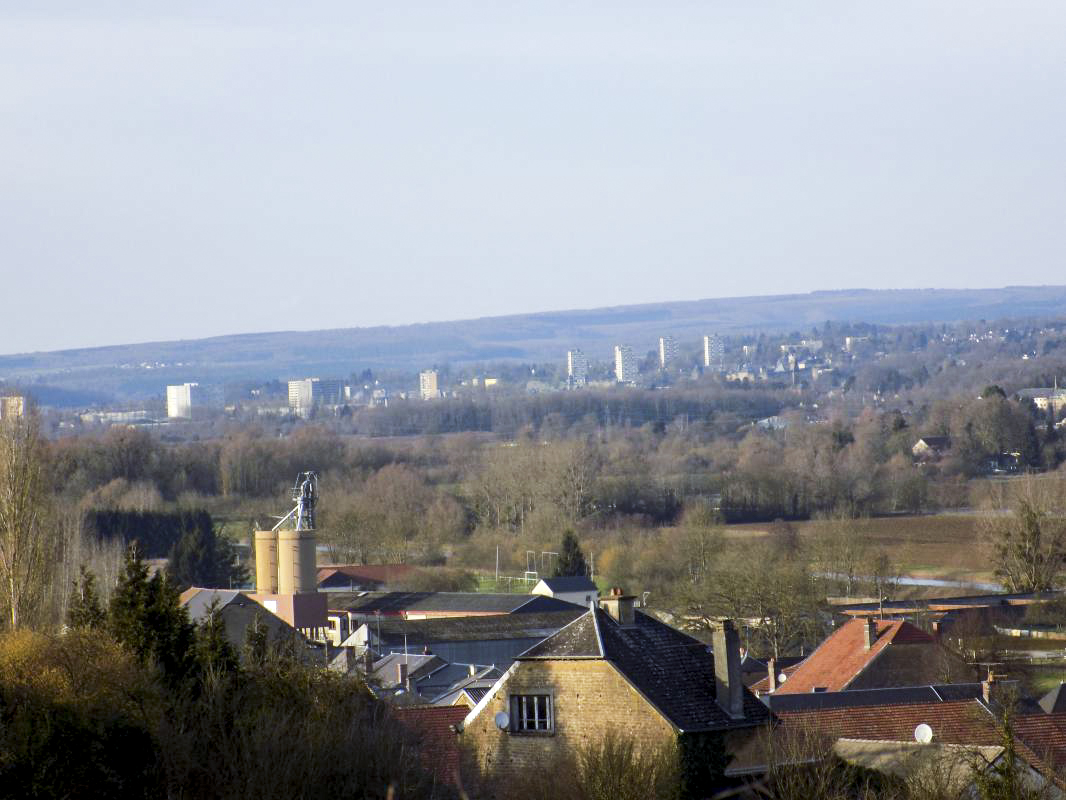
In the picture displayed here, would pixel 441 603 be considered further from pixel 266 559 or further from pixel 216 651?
pixel 216 651

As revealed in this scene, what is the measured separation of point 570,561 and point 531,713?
39.9 metres

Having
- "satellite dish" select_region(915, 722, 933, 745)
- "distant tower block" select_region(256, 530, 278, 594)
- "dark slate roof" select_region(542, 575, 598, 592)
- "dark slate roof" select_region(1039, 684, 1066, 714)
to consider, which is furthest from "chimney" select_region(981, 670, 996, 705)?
"dark slate roof" select_region(542, 575, 598, 592)

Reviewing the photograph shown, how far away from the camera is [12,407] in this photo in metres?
37.0

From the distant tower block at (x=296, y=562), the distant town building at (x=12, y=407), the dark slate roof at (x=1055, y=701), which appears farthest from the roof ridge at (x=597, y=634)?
the distant tower block at (x=296, y=562)

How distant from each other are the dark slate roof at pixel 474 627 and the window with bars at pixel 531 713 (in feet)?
70.8

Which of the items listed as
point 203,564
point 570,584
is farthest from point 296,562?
point 203,564

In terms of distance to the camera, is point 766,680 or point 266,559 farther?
point 266,559

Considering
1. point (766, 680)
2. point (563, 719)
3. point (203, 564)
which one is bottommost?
point (203, 564)

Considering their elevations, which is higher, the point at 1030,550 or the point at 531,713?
the point at 531,713

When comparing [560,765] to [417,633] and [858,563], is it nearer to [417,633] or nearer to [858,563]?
[417,633]

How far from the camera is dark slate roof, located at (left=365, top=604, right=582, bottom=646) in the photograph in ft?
142

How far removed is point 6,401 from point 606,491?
4814 cm

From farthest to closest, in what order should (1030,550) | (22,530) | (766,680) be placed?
(1030,550) < (766,680) < (22,530)

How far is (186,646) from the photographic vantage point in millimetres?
21422
